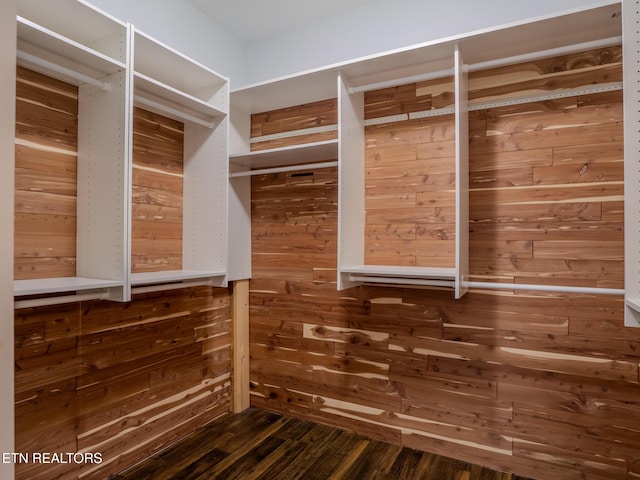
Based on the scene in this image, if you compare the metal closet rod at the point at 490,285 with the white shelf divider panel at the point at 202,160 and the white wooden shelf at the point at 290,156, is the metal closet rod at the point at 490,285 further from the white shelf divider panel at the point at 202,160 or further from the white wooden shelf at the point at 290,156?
the white shelf divider panel at the point at 202,160

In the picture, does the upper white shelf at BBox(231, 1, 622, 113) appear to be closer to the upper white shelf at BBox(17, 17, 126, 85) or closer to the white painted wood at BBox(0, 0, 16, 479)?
the upper white shelf at BBox(17, 17, 126, 85)

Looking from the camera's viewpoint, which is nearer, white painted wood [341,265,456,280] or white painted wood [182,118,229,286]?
white painted wood [341,265,456,280]

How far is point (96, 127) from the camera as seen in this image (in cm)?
194

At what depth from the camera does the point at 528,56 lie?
6.48 feet

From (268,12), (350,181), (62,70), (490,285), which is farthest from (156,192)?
(490,285)

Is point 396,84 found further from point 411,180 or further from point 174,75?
point 174,75

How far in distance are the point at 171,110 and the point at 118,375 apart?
4.99ft

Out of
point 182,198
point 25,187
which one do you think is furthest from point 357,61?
point 25,187

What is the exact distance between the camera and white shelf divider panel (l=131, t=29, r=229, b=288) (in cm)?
231

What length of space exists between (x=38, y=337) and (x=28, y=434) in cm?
43

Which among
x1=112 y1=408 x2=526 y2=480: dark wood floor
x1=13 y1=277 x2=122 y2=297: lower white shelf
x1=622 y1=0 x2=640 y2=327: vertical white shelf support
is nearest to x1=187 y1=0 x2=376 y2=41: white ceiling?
x1=622 y1=0 x2=640 y2=327: vertical white shelf support

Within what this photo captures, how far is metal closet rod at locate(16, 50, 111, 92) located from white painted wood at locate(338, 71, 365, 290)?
1.23 meters

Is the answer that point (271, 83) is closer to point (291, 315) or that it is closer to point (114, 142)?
point (114, 142)

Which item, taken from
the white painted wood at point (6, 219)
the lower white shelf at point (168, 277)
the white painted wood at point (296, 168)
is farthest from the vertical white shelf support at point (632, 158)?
the lower white shelf at point (168, 277)
